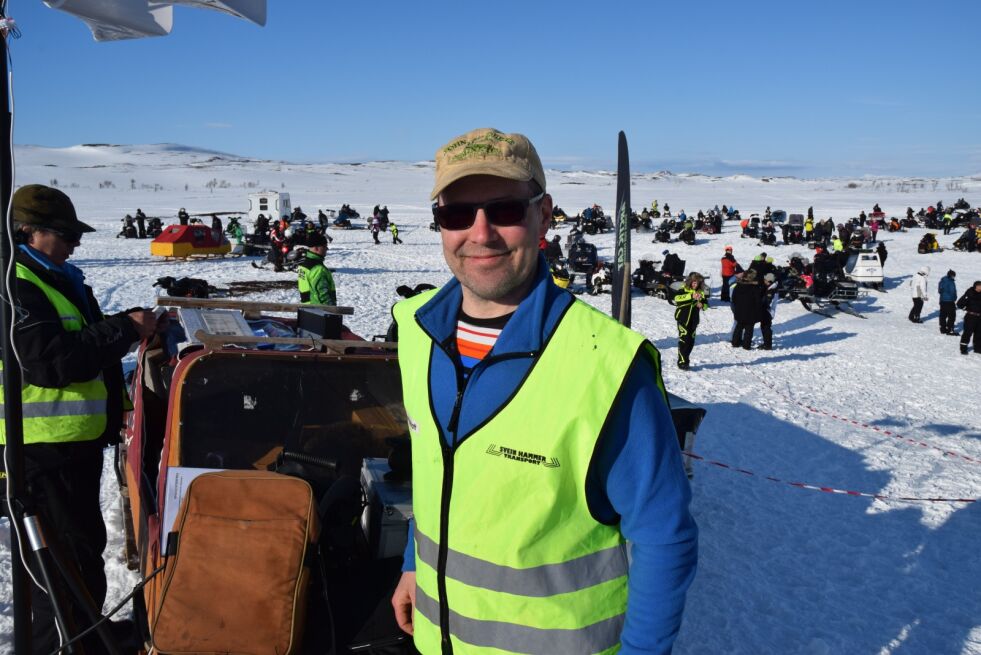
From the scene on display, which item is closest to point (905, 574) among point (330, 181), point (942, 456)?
point (942, 456)

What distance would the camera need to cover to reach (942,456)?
7.25m

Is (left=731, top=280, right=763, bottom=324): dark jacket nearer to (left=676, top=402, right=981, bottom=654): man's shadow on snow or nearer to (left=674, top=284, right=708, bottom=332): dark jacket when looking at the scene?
(left=674, top=284, right=708, bottom=332): dark jacket

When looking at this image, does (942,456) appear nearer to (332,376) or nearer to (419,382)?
(332,376)

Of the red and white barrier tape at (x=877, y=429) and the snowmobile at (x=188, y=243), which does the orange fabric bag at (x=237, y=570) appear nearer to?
the red and white barrier tape at (x=877, y=429)

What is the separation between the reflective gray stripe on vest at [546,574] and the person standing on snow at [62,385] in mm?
1922

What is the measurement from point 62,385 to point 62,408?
0.18 meters

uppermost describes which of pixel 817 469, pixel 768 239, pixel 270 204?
pixel 270 204

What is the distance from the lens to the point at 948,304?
591 inches

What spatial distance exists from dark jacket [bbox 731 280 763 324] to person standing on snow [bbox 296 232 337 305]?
7.57 m

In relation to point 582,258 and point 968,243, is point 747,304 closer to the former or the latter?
point 582,258

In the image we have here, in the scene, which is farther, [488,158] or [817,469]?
[817,469]

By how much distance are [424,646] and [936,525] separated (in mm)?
5118

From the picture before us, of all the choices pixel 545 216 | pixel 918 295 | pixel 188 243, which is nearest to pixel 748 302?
pixel 918 295

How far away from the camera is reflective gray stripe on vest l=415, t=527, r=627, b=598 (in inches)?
62.7
